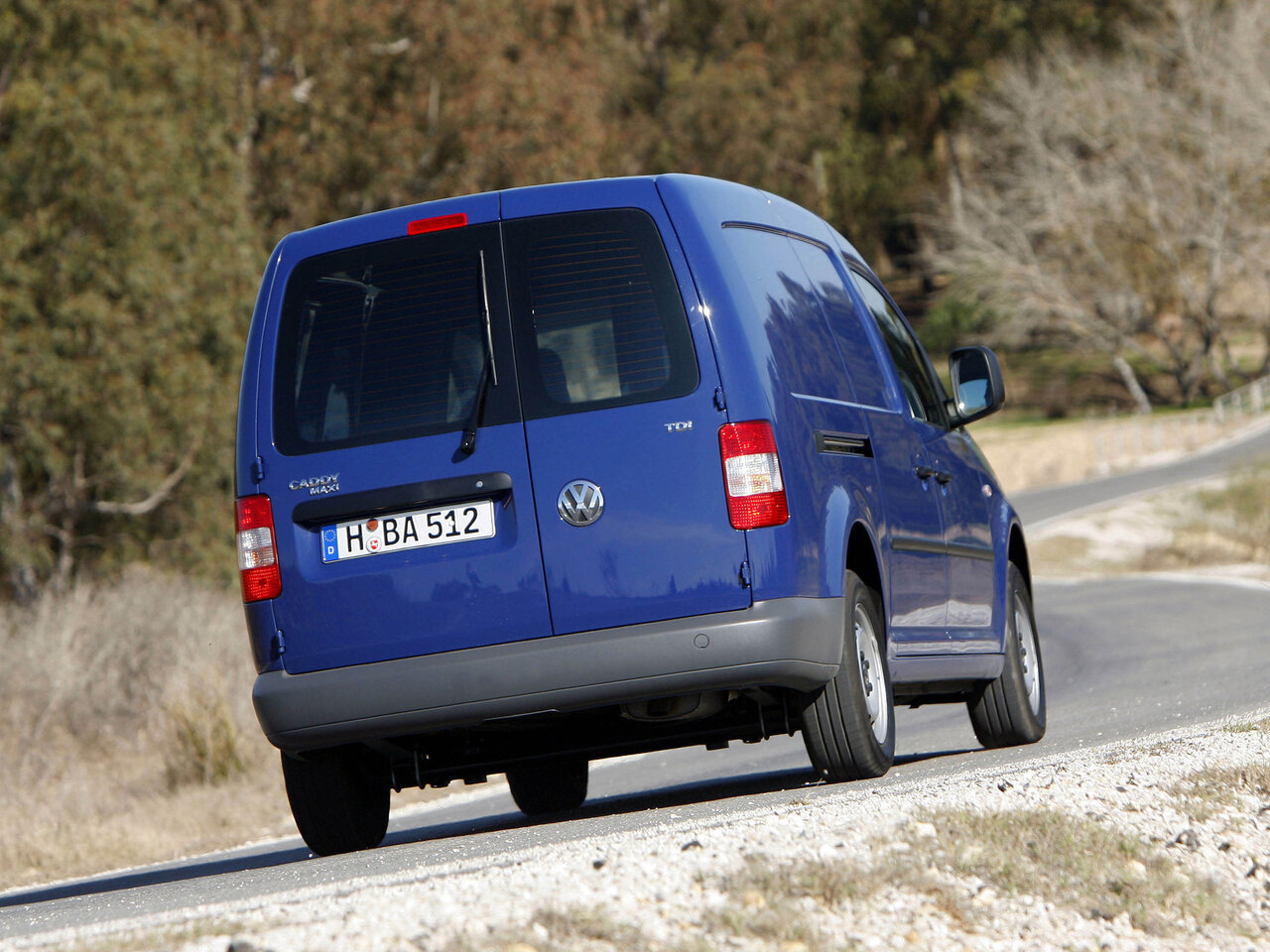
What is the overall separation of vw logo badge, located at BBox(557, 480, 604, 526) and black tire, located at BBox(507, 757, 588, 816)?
108 inches

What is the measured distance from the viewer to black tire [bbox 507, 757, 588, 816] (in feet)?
27.6

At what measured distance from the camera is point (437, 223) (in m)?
6.25

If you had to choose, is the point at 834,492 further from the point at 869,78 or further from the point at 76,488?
the point at 869,78

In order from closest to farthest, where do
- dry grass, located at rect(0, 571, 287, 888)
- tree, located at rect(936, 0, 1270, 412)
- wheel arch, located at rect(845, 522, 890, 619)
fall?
wheel arch, located at rect(845, 522, 890, 619), dry grass, located at rect(0, 571, 287, 888), tree, located at rect(936, 0, 1270, 412)

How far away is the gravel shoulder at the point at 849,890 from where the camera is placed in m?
3.76

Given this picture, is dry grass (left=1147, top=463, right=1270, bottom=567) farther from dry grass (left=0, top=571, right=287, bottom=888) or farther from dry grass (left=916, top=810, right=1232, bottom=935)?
dry grass (left=916, top=810, right=1232, bottom=935)

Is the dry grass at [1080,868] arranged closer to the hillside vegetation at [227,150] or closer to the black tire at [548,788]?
the black tire at [548,788]

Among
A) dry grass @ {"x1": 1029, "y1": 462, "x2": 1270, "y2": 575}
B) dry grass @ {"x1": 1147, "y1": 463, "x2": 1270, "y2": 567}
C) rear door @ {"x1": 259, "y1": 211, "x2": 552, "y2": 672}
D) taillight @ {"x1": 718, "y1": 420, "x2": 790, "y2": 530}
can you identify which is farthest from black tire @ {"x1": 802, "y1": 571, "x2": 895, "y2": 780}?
dry grass @ {"x1": 1147, "y1": 463, "x2": 1270, "y2": 567}

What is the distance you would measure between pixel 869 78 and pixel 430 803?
2380 inches

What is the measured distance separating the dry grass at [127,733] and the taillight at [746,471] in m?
4.64

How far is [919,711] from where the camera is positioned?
13.0 meters

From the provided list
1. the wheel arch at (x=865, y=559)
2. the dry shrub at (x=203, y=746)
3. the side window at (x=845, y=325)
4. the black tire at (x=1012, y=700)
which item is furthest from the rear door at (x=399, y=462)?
the dry shrub at (x=203, y=746)

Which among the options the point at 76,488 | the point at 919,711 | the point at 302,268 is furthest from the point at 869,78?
the point at 302,268

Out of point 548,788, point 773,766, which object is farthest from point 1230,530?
point 548,788
